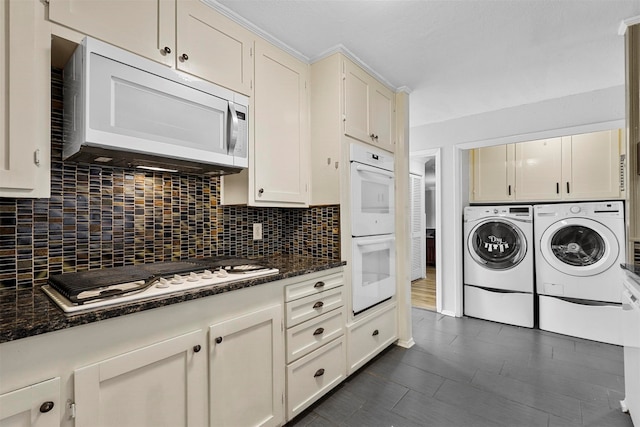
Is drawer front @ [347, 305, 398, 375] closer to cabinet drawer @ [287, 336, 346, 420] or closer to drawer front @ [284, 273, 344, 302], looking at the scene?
cabinet drawer @ [287, 336, 346, 420]

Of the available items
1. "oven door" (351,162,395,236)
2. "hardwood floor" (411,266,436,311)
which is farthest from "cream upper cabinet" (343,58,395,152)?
"hardwood floor" (411,266,436,311)

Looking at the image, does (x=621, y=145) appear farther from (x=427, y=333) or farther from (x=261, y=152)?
(x=261, y=152)

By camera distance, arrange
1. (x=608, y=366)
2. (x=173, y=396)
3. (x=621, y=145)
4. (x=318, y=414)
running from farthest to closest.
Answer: (x=621, y=145) < (x=608, y=366) < (x=318, y=414) < (x=173, y=396)

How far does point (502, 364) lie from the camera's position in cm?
243

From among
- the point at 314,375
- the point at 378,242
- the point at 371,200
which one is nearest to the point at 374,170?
the point at 371,200

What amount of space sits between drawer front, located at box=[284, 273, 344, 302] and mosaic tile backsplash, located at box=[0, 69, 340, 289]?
0.18 metres

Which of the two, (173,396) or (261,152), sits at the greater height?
(261,152)

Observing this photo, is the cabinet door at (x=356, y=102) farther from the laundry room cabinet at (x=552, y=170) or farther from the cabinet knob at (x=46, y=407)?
the laundry room cabinet at (x=552, y=170)

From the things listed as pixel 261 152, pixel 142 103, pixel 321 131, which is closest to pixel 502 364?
pixel 321 131

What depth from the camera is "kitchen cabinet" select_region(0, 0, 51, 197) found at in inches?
42.3

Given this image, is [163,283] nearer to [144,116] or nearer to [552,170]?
[144,116]

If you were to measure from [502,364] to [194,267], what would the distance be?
2.44m

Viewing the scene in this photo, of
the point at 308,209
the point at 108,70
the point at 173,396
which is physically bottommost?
the point at 173,396

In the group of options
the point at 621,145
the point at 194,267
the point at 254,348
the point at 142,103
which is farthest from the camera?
the point at 621,145
